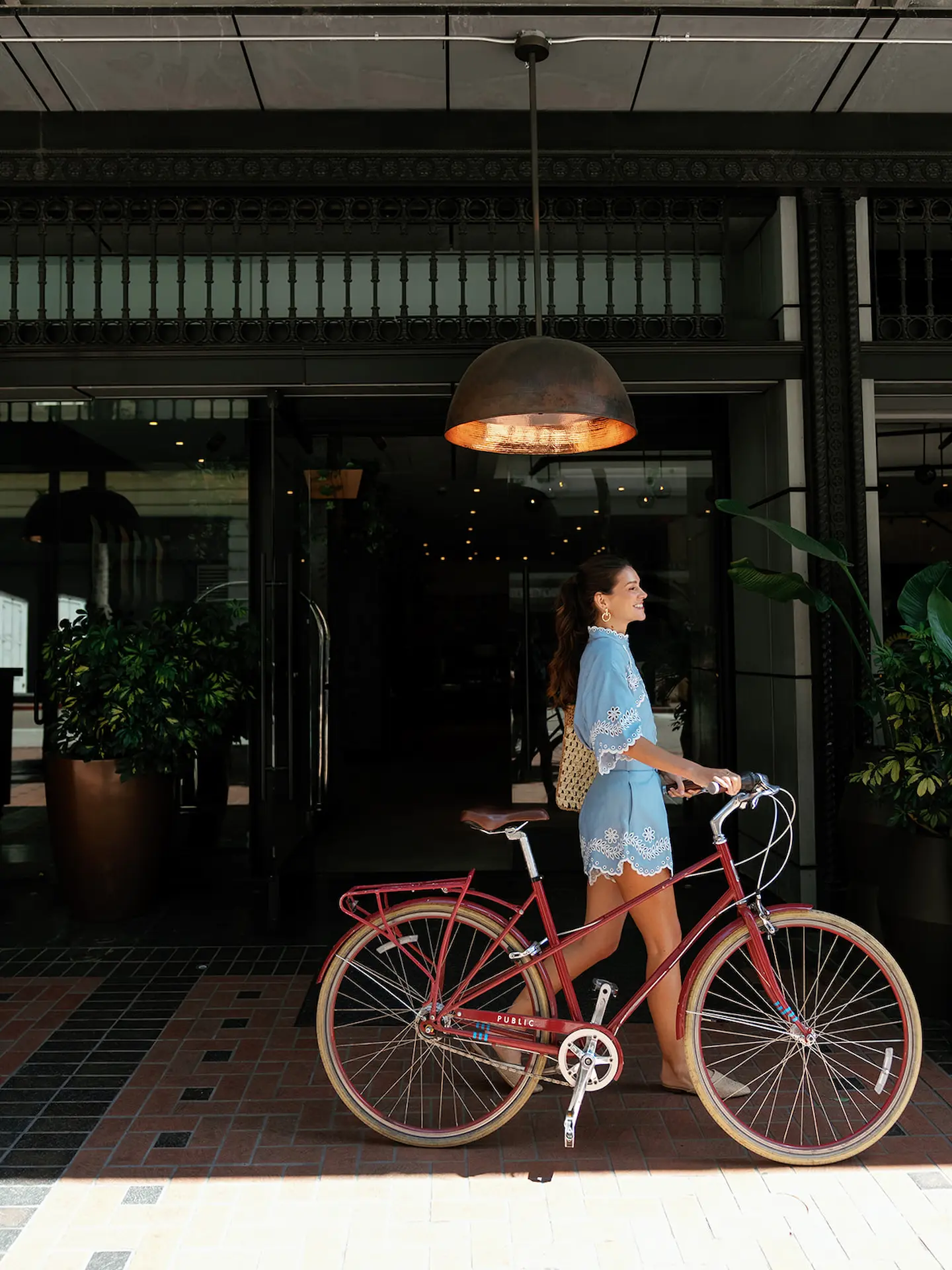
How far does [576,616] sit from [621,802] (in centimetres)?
64

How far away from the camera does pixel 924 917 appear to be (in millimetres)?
3895

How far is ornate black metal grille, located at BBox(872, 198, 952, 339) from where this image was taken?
5.15 metres

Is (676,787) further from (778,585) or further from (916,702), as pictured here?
(778,585)

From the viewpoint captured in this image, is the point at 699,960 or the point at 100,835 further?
the point at 100,835

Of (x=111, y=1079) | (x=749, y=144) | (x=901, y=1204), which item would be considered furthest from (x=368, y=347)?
(x=901, y=1204)

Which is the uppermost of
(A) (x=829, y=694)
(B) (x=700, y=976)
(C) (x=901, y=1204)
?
(A) (x=829, y=694)

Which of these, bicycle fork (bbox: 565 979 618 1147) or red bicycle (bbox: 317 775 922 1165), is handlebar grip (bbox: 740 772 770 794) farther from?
bicycle fork (bbox: 565 979 618 1147)

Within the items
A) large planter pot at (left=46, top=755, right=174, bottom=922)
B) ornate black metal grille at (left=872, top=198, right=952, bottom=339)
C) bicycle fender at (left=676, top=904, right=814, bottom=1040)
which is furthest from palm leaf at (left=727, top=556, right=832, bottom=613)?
large planter pot at (left=46, top=755, right=174, bottom=922)

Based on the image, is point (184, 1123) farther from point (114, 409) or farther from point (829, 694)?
point (114, 409)

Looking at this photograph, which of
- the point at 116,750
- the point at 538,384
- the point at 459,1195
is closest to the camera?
the point at 459,1195

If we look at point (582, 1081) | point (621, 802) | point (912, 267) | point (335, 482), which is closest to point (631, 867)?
point (621, 802)

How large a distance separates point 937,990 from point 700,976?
5.10ft

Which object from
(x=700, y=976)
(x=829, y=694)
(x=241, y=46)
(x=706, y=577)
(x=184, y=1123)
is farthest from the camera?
(x=706, y=577)

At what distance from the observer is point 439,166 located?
5.06 meters
